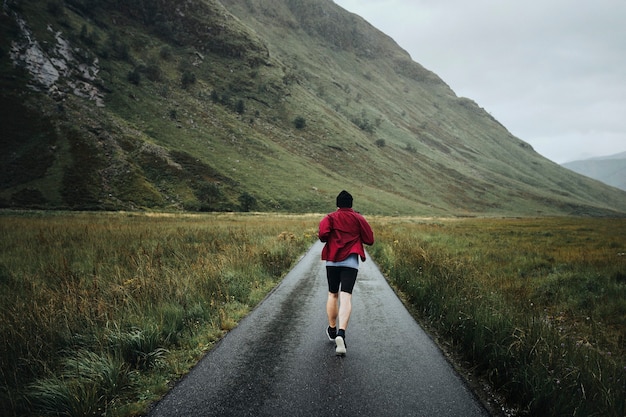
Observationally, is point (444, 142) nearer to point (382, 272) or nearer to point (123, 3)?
point (123, 3)

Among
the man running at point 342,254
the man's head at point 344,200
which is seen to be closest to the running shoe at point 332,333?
the man running at point 342,254

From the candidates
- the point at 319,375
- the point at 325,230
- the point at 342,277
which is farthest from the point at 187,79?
the point at 319,375

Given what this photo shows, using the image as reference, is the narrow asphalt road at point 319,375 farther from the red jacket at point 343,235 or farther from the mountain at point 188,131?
the mountain at point 188,131

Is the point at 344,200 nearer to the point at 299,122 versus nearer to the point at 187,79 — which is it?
the point at 299,122

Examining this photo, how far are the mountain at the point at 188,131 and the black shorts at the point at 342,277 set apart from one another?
5557cm

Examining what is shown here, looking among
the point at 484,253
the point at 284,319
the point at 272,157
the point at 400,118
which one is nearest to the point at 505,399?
the point at 284,319

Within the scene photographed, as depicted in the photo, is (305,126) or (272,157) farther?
(305,126)

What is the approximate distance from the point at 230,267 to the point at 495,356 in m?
7.96

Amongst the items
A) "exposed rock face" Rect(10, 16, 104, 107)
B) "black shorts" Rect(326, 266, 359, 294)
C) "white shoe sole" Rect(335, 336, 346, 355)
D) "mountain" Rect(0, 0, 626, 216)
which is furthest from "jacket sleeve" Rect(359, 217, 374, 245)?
"exposed rock face" Rect(10, 16, 104, 107)

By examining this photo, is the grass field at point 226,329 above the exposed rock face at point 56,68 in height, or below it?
below

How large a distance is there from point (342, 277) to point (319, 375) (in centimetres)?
171

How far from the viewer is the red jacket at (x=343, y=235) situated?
5.53 m

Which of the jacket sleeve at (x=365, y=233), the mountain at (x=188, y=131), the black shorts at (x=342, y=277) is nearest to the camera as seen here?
the black shorts at (x=342, y=277)

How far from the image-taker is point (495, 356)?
14.2ft
